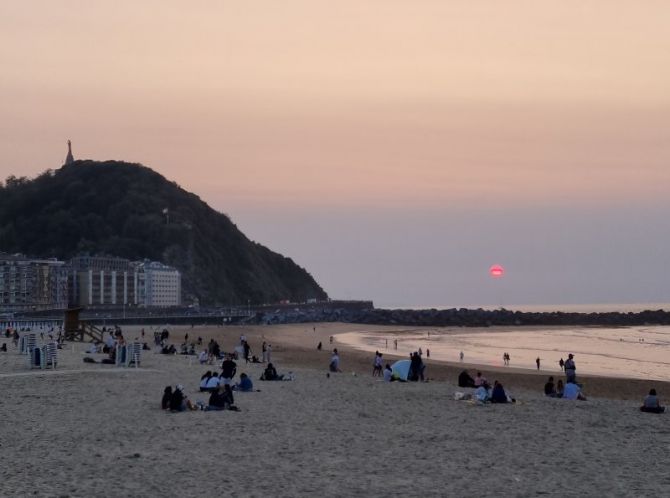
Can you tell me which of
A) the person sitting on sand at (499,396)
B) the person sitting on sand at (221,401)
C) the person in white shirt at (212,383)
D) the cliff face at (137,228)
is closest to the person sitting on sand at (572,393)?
the person sitting on sand at (499,396)

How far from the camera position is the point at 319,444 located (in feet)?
38.3

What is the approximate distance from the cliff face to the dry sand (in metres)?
113

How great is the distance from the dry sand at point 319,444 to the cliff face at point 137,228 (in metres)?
113

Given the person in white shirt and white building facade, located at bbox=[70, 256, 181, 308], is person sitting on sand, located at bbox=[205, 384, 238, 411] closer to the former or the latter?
the person in white shirt

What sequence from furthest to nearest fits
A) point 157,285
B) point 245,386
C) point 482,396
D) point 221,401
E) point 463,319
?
point 157,285 < point 463,319 < point 245,386 < point 482,396 < point 221,401

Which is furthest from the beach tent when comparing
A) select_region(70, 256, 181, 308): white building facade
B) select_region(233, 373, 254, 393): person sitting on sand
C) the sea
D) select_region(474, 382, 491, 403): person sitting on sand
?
select_region(70, 256, 181, 308): white building facade

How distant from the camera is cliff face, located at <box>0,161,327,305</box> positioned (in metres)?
136

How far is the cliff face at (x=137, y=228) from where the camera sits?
135875 millimetres

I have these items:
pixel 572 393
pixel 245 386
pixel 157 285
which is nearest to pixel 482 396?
pixel 572 393

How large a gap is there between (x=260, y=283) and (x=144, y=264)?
78.5 ft

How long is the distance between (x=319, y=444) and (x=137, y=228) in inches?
5316

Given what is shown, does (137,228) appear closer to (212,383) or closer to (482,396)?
(212,383)

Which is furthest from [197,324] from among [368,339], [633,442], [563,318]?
[633,442]

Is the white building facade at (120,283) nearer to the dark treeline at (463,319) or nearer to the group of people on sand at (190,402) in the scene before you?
the dark treeline at (463,319)
